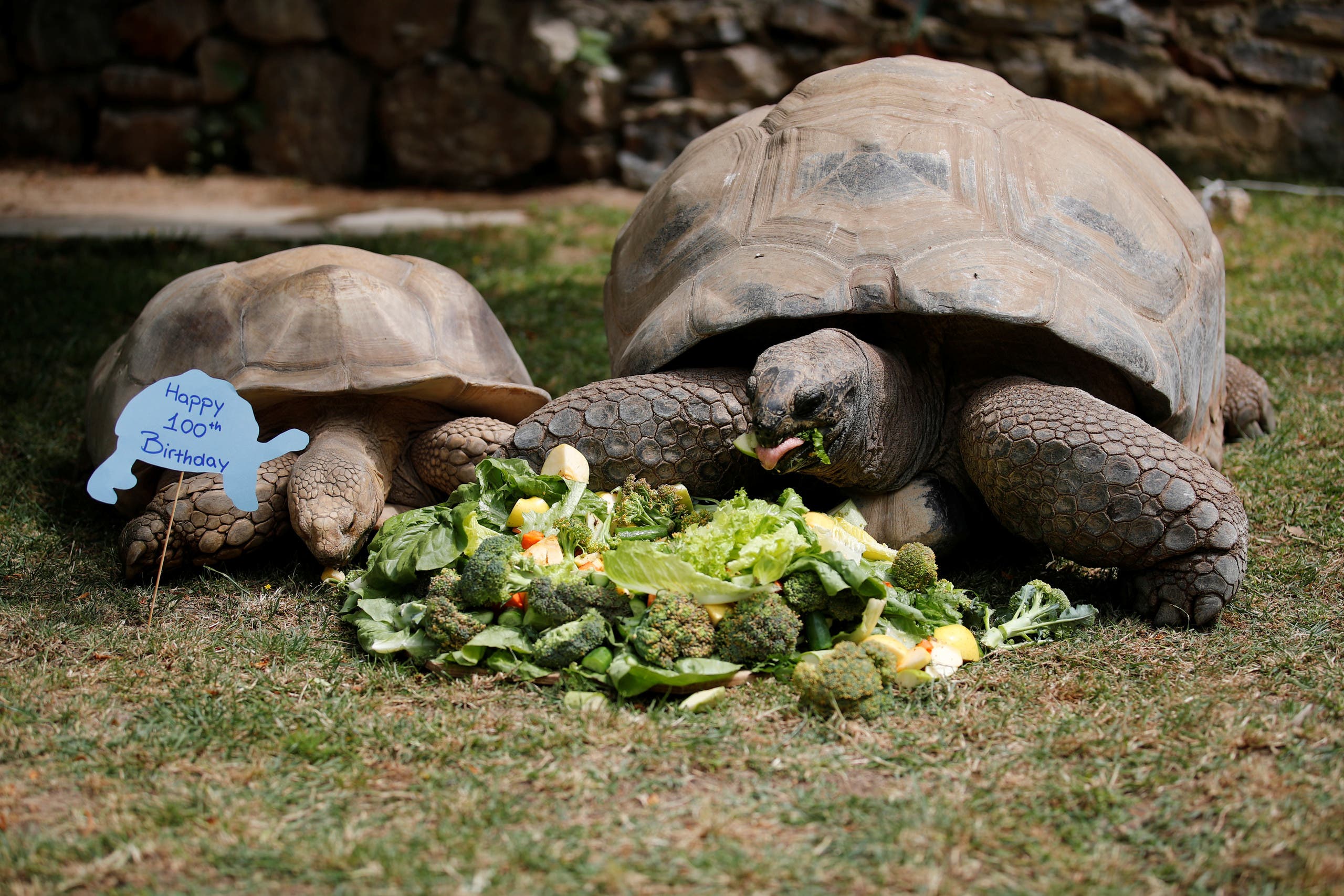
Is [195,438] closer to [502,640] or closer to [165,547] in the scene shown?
[165,547]

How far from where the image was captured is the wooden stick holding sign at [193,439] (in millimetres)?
2654

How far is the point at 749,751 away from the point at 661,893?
0.46m

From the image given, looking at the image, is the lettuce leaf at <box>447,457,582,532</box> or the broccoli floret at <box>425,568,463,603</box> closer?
the broccoli floret at <box>425,568,463,603</box>

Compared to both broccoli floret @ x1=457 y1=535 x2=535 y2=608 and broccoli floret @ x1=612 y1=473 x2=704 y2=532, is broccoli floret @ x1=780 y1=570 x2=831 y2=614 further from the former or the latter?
broccoli floret @ x1=457 y1=535 x2=535 y2=608

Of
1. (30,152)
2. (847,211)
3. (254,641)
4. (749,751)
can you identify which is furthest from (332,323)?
(30,152)

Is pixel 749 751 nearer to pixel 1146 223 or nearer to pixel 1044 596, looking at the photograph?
pixel 1044 596

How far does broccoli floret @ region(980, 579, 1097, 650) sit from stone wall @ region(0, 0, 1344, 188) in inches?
265

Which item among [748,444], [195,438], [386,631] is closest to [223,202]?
[195,438]

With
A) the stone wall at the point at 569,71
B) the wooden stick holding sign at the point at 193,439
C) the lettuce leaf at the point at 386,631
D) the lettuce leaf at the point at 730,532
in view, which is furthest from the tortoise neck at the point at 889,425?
the stone wall at the point at 569,71

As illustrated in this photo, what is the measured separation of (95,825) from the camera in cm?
184

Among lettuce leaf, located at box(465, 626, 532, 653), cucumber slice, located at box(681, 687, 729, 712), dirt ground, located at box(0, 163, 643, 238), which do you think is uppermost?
cucumber slice, located at box(681, 687, 729, 712)

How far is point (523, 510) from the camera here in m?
2.78

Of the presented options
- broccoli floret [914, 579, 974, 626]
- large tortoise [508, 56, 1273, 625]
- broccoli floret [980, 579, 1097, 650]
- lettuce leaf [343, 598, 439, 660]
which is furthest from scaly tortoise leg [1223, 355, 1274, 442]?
lettuce leaf [343, 598, 439, 660]

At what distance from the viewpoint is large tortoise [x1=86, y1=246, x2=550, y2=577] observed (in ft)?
9.52
